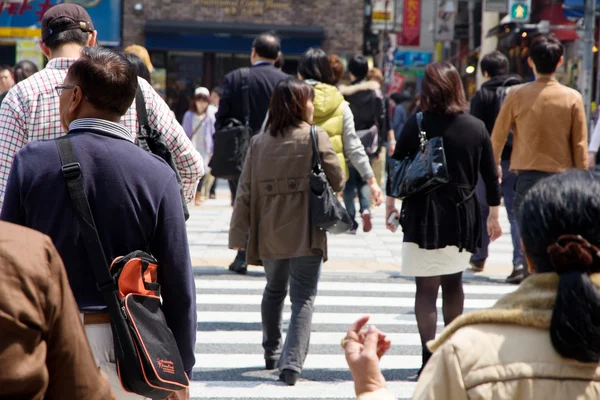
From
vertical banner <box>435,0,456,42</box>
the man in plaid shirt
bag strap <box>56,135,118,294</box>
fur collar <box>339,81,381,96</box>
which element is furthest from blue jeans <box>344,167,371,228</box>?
vertical banner <box>435,0,456,42</box>

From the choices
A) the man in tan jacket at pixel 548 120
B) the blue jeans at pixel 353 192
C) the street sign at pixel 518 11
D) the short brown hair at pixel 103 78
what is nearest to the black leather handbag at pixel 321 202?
the man in tan jacket at pixel 548 120

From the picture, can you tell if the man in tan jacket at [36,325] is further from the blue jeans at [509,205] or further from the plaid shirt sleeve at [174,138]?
the blue jeans at [509,205]

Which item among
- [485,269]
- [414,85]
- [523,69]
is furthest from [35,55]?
[414,85]

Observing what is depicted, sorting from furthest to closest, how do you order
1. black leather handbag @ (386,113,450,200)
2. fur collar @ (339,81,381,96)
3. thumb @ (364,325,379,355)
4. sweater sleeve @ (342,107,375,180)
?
1. fur collar @ (339,81,381,96)
2. sweater sleeve @ (342,107,375,180)
3. black leather handbag @ (386,113,450,200)
4. thumb @ (364,325,379,355)

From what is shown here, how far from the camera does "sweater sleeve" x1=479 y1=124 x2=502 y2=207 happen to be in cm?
579

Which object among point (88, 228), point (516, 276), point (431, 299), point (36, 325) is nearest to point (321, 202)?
point (431, 299)

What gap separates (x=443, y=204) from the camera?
5.70 meters

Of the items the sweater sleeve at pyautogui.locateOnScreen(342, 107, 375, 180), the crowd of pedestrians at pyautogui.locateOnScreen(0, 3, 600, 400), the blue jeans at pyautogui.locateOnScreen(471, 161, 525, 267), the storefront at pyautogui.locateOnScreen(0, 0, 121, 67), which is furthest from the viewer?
the storefront at pyautogui.locateOnScreen(0, 0, 121, 67)

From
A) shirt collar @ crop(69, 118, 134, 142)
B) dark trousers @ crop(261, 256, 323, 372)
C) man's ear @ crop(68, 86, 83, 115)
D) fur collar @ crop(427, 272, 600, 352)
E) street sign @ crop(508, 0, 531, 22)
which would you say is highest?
street sign @ crop(508, 0, 531, 22)

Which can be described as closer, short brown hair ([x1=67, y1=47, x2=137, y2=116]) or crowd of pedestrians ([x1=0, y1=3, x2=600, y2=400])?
crowd of pedestrians ([x1=0, y1=3, x2=600, y2=400])

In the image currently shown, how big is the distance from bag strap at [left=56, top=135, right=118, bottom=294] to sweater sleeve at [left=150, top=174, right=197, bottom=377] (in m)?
0.24

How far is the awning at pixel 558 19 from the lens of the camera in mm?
21438

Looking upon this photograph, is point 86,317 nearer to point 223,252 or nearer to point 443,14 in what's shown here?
point 223,252

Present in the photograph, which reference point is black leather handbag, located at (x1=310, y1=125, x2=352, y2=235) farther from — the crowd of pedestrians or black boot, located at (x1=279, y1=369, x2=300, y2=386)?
black boot, located at (x1=279, y1=369, x2=300, y2=386)
